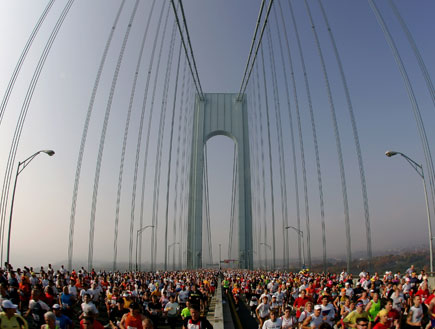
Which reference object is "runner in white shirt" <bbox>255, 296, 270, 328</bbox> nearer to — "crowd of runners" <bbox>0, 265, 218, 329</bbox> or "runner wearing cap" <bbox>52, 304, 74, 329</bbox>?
"crowd of runners" <bbox>0, 265, 218, 329</bbox>

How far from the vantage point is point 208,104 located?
59000mm

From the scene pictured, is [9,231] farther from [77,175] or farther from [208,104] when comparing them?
[208,104]

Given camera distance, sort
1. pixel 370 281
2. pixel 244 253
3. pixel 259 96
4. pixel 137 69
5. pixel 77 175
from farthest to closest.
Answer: pixel 244 253 < pixel 259 96 < pixel 137 69 < pixel 77 175 < pixel 370 281

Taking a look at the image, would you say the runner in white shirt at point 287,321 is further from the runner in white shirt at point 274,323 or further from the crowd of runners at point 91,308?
the crowd of runners at point 91,308

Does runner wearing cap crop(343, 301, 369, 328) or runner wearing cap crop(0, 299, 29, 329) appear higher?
runner wearing cap crop(0, 299, 29, 329)

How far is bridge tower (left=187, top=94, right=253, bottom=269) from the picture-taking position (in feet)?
174

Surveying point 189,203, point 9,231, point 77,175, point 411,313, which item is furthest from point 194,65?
point 411,313

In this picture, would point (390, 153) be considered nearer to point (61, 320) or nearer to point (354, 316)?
point (354, 316)

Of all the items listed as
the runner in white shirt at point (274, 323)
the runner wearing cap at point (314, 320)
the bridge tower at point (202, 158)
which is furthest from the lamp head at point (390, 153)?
the bridge tower at point (202, 158)

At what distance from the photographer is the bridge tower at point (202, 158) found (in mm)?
53188

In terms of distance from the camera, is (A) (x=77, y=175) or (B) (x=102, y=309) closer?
(B) (x=102, y=309)

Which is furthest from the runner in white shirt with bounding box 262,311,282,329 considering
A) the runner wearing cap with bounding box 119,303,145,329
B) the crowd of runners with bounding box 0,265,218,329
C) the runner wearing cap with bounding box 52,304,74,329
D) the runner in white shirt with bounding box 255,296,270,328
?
the runner wearing cap with bounding box 52,304,74,329

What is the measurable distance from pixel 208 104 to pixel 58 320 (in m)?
52.8

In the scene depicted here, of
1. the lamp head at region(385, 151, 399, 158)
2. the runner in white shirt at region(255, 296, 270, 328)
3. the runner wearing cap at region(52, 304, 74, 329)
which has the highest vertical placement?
the lamp head at region(385, 151, 399, 158)
